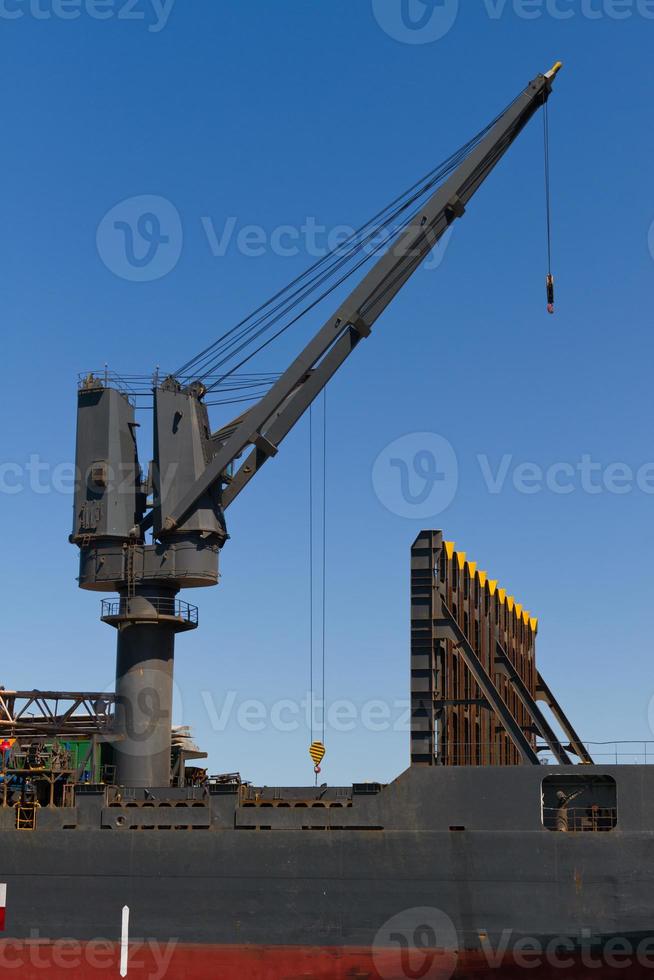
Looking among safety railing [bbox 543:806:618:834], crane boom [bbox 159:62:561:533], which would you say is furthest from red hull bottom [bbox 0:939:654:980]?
crane boom [bbox 159:62:561:533]

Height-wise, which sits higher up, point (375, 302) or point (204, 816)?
point (375, 302)

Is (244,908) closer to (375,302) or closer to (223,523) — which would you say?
(223,523)

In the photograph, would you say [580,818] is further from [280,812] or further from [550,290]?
[550,290]

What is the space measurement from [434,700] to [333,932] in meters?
6.21

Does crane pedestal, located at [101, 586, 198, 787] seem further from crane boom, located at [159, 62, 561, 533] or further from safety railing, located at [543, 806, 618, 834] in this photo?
A: safety railing, located at [543, 806, 618, 834]

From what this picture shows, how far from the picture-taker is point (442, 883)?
30.5 meters

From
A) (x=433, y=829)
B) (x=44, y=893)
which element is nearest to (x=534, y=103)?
(x=433, y=829)

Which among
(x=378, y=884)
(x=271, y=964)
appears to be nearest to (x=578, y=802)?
(x=378, y=884)

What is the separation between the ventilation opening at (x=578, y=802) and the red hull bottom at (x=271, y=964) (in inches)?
119

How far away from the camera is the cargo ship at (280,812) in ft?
98.5

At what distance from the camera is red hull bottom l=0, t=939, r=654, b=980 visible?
96.9 ft

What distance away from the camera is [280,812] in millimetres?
32188

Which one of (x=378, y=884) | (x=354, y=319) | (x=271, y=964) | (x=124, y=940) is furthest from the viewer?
(x=354, y=319)

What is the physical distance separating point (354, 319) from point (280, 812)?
13424 millimetres
